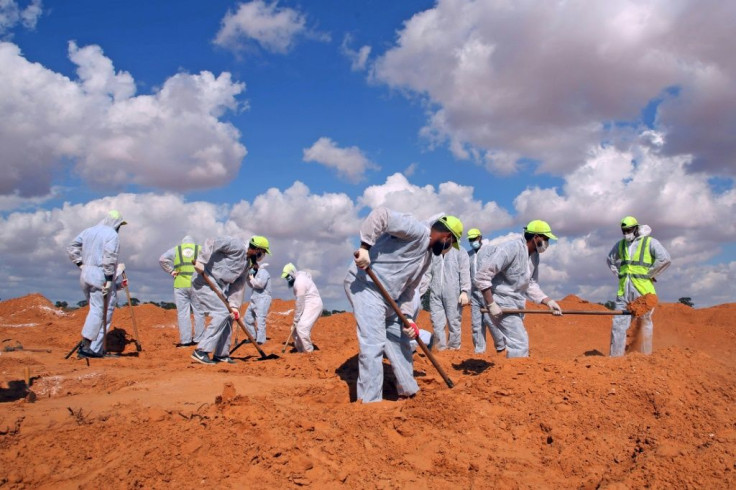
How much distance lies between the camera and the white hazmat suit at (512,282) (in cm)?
640

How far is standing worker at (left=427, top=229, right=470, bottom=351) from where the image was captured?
29.5 ft

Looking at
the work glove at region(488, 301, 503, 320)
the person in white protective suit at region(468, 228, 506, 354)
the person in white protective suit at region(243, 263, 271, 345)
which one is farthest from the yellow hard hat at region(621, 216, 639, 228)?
the person in white protective suit at region(243, 263, 271, 345)

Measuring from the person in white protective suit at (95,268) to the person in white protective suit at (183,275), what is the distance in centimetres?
130

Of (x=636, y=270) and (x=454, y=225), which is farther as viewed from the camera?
(x=636, y=270)

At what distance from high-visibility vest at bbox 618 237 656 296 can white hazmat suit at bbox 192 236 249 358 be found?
5567mm

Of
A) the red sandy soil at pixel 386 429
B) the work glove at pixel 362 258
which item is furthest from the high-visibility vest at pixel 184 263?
the work glove at pixel 362 258

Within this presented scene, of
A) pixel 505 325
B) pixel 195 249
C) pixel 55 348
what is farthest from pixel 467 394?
pixel 55 348

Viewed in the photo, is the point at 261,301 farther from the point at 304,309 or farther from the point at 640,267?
the point at 640,267

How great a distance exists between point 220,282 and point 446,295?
11.3 ft

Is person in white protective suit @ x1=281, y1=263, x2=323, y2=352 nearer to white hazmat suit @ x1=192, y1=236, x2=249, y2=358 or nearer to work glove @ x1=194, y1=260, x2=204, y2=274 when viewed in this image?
white hazmat suit @ x1=192, y1=236, x2=249, y2=358

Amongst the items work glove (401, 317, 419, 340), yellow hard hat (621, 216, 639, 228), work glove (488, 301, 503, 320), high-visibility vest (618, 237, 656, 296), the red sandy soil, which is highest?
yellow hard hat (621, 216, 639, 228)

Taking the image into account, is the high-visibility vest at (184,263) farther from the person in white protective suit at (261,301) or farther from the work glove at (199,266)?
the work glove at (199,266)

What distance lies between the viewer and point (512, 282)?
6.70 metres

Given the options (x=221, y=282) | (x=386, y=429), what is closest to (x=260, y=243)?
(x=221, y=282)
